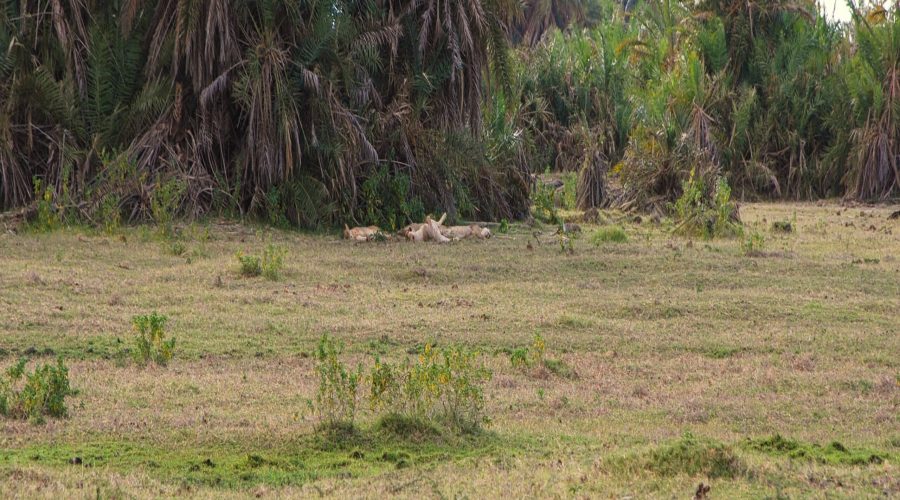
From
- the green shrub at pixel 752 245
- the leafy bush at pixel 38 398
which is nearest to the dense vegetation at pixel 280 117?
the green shrub at pixel 752 245

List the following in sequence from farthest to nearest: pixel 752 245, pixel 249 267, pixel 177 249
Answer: pixel 752 245
pixel 177 249
pixel 249 267

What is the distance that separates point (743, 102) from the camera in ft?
75.9

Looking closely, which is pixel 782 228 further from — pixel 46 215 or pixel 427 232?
pixel 46 215

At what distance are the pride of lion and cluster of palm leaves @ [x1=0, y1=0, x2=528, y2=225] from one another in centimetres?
61

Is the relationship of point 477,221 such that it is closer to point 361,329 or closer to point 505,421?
point 361,329

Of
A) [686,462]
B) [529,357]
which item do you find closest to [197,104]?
[529,357]

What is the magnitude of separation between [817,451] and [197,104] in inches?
390

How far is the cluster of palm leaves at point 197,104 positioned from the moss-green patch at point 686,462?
8.93 m

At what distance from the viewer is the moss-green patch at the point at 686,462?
4852 mm

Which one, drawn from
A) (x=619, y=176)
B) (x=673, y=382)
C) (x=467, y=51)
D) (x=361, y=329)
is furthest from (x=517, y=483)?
(x=619, y=176)

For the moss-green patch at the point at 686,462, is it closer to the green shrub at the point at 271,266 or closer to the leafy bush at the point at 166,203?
the green shrub at the point at 271,266

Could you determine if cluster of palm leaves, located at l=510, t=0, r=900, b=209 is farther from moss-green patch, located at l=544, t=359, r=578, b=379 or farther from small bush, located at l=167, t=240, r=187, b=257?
moss-green patch, located at l=544, t=359, r=578, b=379

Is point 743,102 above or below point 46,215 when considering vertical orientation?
above

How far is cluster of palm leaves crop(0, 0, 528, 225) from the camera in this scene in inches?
525
